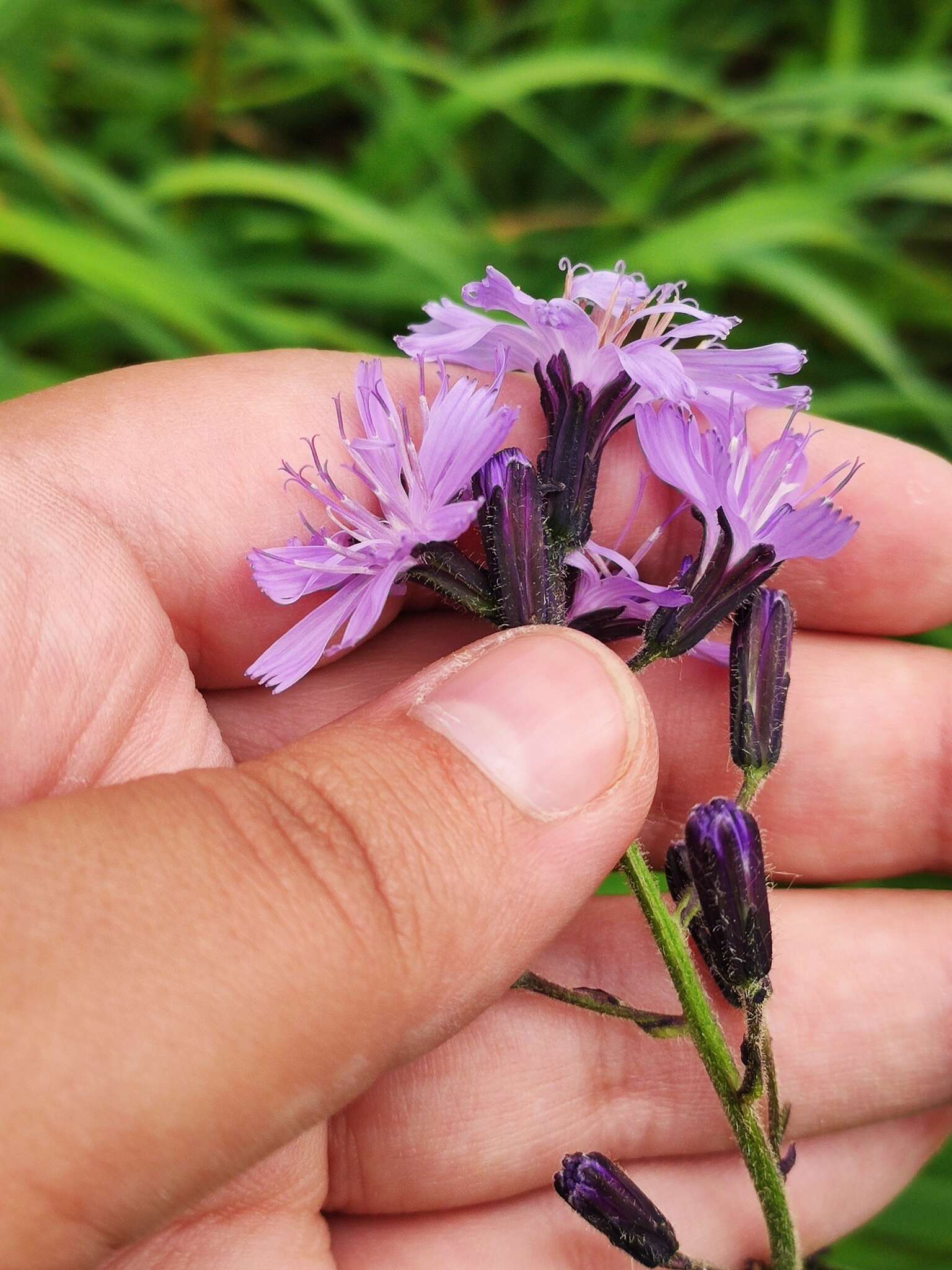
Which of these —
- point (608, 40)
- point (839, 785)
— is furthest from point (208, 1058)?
point (608, 40)

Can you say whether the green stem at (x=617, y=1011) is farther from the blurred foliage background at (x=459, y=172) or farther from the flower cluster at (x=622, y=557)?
the blurred foliage background at (x=459, y=172)

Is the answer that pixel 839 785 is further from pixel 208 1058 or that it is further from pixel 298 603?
pixel 208 1058

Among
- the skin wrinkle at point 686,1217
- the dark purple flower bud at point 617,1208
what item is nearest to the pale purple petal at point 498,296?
the dark purple flower bud at point 617,1208

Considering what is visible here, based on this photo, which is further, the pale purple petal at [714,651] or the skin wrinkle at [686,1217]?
the skin wrinkle at [686,1217]

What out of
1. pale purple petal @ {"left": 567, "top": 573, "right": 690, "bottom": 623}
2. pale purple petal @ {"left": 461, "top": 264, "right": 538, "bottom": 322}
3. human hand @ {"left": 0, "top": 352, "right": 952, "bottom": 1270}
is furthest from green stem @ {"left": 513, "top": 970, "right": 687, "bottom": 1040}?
pale purple petal @ {"left": 461, "top": 264, "right": 538, "bottom": 322}

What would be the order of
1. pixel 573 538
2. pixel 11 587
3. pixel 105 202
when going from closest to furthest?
pixel 11 587 < pixel 573 538 < pixel 105 202

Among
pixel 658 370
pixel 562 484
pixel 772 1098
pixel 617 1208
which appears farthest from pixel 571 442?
pixel 617 1208

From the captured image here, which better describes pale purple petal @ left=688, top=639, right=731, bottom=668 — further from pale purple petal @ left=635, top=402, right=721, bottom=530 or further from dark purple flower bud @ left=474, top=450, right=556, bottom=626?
dark purple flower bud @ left=474, top=450, right=556, bottom=626
